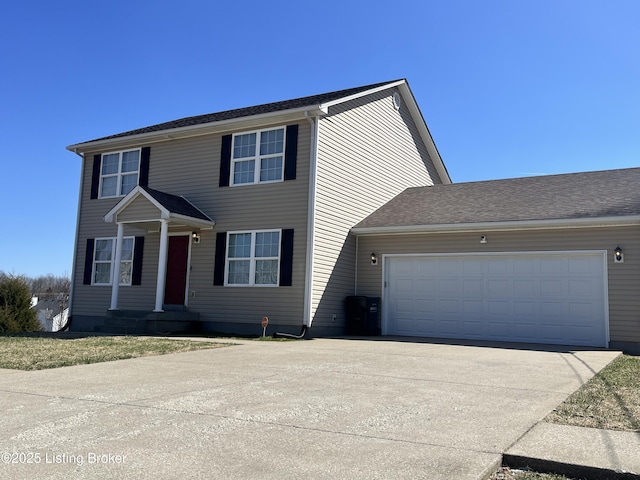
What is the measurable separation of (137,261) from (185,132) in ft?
12.6

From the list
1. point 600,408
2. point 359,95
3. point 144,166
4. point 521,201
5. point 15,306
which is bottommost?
point 600,408

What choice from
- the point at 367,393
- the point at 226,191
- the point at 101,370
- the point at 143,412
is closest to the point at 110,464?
the point at 143,412

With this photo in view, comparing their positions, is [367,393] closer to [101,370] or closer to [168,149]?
[101,370]

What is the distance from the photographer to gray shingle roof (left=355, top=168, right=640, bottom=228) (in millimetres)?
12719

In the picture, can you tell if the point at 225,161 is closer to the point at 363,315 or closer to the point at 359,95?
the point at 359,95

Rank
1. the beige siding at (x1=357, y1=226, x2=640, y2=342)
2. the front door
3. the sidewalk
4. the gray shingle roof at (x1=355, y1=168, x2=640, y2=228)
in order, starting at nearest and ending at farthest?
the sidewalk
the beige siding at (x1=357, y1=226, x2=640, y2=342)
the gray shingle roof at (x1=355, y1=168, x2=640, y2=228)
the front door

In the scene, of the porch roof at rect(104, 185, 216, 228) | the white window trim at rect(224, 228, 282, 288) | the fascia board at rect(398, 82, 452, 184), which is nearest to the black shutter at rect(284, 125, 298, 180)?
the white window trim at rect(224, 228, 282, 288)

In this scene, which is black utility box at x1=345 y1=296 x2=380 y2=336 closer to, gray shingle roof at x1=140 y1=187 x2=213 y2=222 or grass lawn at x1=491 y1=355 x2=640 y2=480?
gray shingle roof at x1=140 y1=187 x2=213 y2=222

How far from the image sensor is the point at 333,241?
14148 millimetres

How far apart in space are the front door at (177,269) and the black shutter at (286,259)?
3025 mm

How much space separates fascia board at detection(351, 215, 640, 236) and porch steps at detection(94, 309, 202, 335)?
4.82 meters

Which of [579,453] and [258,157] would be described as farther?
[258,157]

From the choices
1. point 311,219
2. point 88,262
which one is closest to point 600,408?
point 311,219

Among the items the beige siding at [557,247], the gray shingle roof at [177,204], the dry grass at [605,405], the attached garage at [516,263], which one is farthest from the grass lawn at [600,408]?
the gray shingle roof at [177,204]
